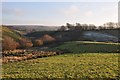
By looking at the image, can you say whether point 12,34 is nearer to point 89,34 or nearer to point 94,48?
point 89,34

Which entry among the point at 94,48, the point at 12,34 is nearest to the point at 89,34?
the point at 12,34

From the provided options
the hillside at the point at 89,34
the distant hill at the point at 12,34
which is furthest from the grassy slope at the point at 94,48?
the hillside at the point at 89,34

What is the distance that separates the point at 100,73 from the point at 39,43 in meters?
54.6

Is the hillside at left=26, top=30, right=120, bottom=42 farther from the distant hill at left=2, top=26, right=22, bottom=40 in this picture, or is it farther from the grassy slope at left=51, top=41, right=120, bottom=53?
the grassy slope at left=51, top=41, right=120, bottom=53

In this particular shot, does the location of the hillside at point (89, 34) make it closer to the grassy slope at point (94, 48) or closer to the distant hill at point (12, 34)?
the distant hill at point (12, 34)

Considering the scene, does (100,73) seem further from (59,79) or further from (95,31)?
(95,31)

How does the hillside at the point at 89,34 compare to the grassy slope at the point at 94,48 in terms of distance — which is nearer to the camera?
the grassy slope at the point at 94,48

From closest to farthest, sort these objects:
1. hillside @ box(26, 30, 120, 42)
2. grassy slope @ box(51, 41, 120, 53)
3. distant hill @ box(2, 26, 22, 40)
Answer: grassy slope @ box(51, 41, 120, 53), distant hill @ box(2, 26, 22, 40), hillside @ box(26, 30, 120, 42)

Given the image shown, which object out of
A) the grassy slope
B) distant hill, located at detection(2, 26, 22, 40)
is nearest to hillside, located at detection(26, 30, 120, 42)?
distant hill, located at detection(2, 26, 22, 40)

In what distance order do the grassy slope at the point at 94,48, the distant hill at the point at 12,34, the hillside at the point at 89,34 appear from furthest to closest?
the hillside at the point at 89,34 < the distant hill at the point at 12,34 < the grassy slope at the point at 94,48

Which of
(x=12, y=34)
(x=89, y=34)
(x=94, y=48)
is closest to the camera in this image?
(x=94, y=48)

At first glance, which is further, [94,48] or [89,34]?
[89,34]

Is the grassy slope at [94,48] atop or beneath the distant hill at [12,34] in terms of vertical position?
beneath

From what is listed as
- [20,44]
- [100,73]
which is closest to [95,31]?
[20,44]
